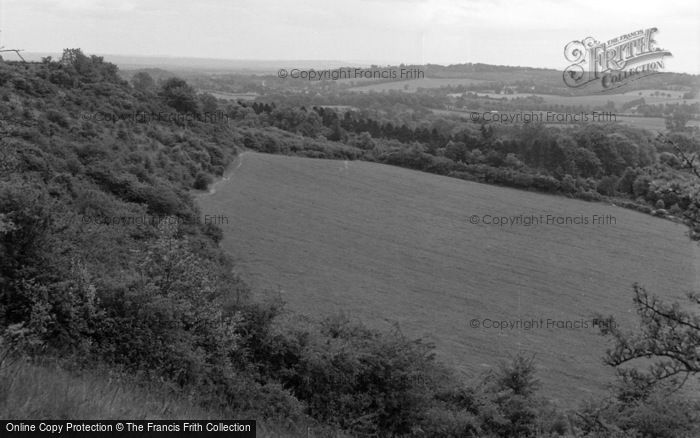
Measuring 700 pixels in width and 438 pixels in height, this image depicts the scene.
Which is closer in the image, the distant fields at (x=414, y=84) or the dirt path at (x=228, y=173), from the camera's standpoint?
the dirt path at (x=228, y=173)

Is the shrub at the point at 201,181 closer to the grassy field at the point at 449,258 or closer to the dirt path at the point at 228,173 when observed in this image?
the dirt path at the point at 228,173

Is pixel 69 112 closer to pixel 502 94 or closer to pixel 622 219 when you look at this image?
pixel 622 219

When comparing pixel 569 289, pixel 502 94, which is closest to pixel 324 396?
pixel 569 289

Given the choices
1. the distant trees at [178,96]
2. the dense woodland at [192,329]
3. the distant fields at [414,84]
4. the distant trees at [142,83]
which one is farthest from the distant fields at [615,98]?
the dense woodland at [192,329]

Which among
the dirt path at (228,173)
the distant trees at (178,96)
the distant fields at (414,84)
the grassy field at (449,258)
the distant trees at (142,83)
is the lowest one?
the grassy field at (449,258)

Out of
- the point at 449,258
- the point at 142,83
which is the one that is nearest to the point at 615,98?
the point at 449,258

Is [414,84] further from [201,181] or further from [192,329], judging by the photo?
[192,329]

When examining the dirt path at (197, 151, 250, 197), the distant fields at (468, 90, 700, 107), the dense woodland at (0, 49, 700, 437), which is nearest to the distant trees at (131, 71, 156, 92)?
the dirt path at (197, 151, 250, 197)

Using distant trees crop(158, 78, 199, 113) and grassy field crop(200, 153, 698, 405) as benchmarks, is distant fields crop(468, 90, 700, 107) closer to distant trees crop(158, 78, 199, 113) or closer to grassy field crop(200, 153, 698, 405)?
grassy field crop(200, 153, 698, 405)
